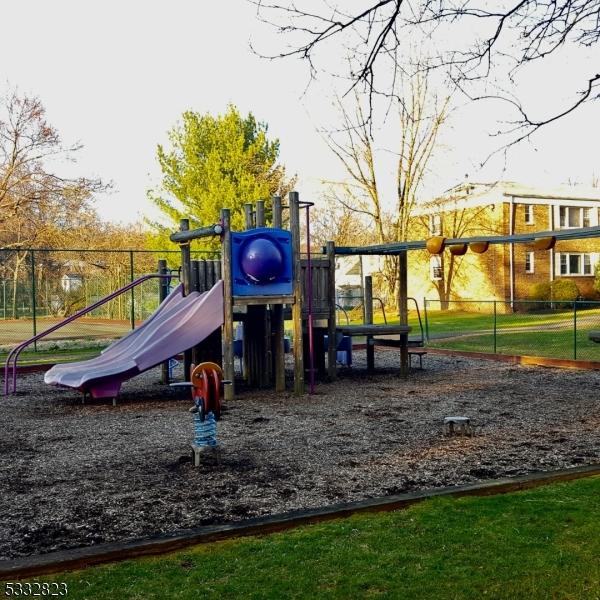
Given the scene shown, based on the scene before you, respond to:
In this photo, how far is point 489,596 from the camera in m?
3.35

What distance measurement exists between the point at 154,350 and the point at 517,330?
1604 centimetres

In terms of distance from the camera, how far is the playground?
4.94m

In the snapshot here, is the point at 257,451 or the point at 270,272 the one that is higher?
the point at 270,272

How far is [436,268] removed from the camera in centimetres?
3828

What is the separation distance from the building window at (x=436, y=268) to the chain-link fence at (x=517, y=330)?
2.29 meters

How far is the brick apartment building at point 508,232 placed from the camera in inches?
1373

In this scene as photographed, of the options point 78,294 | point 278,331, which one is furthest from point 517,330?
point 78,294

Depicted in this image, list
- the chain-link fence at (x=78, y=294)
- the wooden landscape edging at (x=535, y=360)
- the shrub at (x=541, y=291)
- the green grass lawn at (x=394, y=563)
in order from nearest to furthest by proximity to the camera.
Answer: the green grass lawn at (x=394, y=563) < the wooden landscape edging at (x=535, y=360) < the chain-link fence at (x=78, y=294) < the shrub at (x=541, y=291)

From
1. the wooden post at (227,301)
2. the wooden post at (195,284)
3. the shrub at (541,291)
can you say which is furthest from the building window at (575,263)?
the wooden post at (227,301)

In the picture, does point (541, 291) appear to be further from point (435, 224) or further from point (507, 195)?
point (435, 224)

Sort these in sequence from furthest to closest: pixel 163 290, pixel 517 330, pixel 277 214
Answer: pixel 517 330 → pixel 163 290 → pixel 277 214


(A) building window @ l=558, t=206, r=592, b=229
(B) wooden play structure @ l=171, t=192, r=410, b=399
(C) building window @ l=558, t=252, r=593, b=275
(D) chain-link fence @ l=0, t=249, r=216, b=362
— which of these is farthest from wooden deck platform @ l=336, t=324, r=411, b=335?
(A) building window @ l=558, t=206, r=592, b=229

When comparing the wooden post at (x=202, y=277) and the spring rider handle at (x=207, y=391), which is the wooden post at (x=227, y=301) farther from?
the spring rider handle at (x=207, y=391)

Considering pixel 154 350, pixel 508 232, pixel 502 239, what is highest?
pixel 508 232
